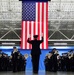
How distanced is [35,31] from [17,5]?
519 centimetres

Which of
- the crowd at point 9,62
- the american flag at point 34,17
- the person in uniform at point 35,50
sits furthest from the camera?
the crowd at point 9,62

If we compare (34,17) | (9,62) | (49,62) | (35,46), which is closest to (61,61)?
(49,62)

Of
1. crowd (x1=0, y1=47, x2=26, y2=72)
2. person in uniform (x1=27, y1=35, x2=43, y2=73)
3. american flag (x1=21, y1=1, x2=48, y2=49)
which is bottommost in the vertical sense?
crowd (x1=0, y1=47, x2=26, y2=72)

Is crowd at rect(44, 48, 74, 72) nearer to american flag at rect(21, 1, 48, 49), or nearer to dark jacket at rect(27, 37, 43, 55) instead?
american flag at rect(21, 1, 48, 49)

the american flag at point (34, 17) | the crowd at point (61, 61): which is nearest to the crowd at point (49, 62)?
the crowd at point (61, 61)

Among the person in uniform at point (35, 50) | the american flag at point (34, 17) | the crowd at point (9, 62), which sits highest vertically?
the american flag at point (34, 17)

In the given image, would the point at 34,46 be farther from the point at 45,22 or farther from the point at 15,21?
the point at 15,21

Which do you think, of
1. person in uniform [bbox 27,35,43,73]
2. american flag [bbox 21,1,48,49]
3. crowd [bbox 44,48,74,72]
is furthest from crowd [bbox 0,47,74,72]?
person in uniform [bbox 27,35,43,73]

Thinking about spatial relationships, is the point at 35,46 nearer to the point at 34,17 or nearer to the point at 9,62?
the point at 34,17

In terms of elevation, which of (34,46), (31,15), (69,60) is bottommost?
(69,60)

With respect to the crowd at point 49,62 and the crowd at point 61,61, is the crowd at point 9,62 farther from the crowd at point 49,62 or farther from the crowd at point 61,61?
the crowd at point 61,61

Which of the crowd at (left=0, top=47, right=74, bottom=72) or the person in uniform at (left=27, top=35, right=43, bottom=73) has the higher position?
the person in uniform at (left=27, top=35, right=43, bottom=73)

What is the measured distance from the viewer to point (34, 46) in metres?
11.6

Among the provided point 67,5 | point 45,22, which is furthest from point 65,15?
point 45,22
